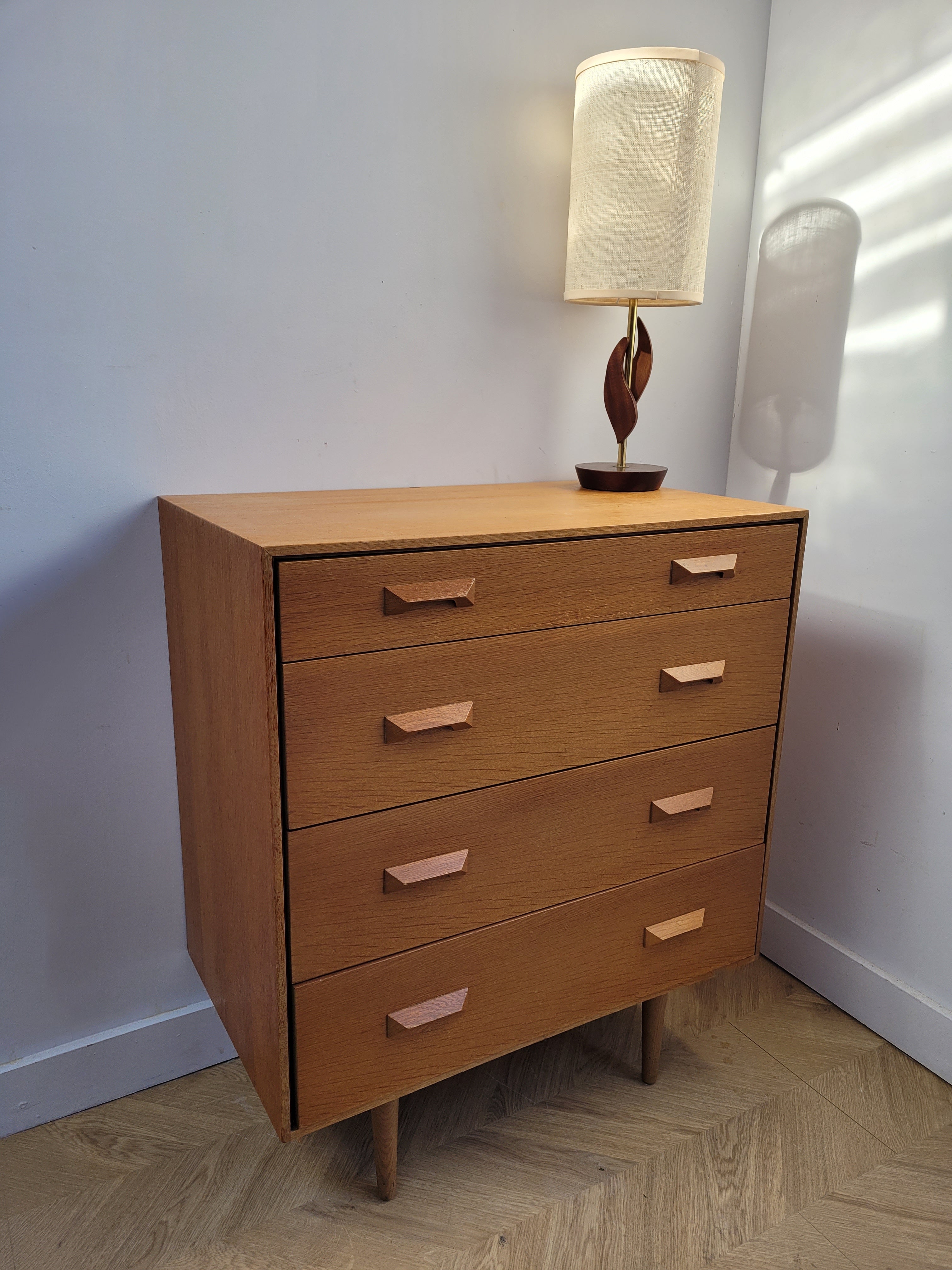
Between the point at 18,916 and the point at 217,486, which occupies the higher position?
the point at 217,486

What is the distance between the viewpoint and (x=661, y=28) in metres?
1.56

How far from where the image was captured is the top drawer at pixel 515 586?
938mm

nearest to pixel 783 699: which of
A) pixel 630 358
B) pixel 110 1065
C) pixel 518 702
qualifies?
pixel 518 702

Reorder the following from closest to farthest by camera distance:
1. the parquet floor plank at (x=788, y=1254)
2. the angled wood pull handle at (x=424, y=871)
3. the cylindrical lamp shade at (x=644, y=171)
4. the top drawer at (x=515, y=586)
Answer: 1. the top drawer at (x=515, y=586)
2. the angled wood pull handle at (x=424, y=871)
3. the parquet floor plank at (x=788, y=1254)
4. the cylindrical lamp shade at (x=644, y=171)

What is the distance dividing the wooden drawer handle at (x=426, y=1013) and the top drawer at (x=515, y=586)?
0.47 m

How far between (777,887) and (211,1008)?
113cm

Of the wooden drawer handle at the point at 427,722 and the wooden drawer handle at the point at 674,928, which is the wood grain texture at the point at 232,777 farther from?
the wooden drawer handle at the point at 674,928

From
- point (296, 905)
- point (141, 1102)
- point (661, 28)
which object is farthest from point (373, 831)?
point (661, 28)

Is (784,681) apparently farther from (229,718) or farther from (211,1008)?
(211,1008)

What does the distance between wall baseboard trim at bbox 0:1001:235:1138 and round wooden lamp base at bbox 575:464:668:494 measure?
3.50 feet

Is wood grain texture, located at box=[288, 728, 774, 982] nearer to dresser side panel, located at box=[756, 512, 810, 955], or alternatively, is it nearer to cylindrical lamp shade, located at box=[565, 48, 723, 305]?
dresser side panel, located at box=[756, 512, 810, 955]

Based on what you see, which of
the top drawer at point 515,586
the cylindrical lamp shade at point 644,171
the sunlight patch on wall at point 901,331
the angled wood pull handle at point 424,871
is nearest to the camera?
the top drawer at point 515,586

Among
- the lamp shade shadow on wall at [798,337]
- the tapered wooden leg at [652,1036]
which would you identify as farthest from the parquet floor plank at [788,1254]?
the lamp shade shadow on wall at [798,337]

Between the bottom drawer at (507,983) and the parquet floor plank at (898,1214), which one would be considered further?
the parquet floor plank at (898,1214)
